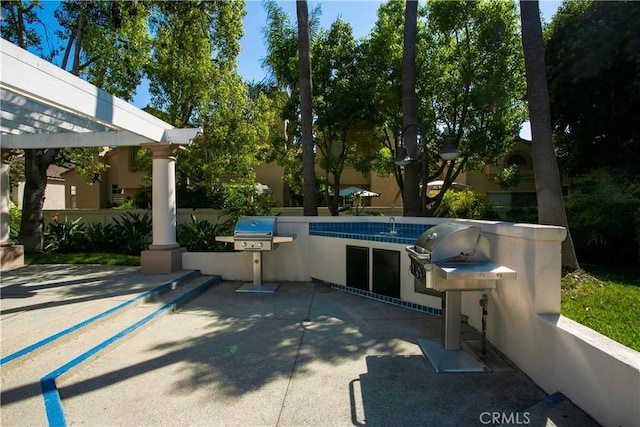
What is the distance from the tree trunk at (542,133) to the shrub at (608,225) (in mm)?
2309

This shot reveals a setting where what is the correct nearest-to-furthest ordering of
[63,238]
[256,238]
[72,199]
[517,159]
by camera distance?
[256,238] < [63,238] < [517,159] < [72,199]

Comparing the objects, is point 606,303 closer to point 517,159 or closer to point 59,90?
point 59,90

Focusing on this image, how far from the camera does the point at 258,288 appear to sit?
24.0 ft

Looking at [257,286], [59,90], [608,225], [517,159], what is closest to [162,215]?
[257,286]

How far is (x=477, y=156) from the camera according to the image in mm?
11953

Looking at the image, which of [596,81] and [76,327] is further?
[596,81]

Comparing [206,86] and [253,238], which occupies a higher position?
[206,86]

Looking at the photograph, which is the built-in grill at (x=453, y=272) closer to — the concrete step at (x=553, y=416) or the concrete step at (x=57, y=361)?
the concrete step at (x=553, y=416)

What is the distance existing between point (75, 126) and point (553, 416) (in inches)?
349

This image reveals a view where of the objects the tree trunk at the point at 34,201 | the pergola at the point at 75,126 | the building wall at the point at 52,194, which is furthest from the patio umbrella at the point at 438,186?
the building wall at the point at 52,194

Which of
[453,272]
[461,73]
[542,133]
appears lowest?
[453,272]

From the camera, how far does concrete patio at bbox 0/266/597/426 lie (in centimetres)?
294

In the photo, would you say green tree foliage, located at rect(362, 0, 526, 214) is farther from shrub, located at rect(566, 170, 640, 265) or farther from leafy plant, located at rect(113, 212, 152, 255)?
leafy plant, located at rect(113, 212, 152, 255)

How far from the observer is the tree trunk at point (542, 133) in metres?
6.58
